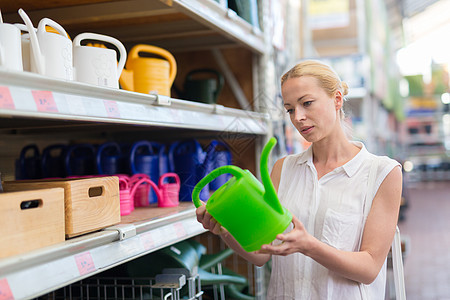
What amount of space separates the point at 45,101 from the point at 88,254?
38 centimetres

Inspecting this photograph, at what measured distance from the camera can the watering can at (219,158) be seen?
218 centimetres

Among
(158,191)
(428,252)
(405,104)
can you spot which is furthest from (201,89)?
(405,104)

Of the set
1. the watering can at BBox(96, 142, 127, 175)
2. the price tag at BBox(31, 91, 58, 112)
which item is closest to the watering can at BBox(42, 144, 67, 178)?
the watering can at BBox(96, 142, 127, 175)

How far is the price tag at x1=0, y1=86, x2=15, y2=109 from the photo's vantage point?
939 millimetres

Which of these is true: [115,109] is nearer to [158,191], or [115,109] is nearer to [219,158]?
[158,191]

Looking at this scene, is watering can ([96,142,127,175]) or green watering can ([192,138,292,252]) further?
watering can ([96,142,127,175])

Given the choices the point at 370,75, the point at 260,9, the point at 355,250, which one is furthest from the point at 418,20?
the point at 355,250

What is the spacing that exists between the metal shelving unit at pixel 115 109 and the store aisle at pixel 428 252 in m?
2.32

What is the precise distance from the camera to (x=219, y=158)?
2203 mm

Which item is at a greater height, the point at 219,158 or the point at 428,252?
the point at 219,158

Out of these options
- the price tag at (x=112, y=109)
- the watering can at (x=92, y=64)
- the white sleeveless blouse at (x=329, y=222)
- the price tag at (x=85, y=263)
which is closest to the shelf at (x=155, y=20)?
the watering can at (x=92, y=64)

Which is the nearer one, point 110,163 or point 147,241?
point 147,241

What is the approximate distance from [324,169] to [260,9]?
55.0 inches

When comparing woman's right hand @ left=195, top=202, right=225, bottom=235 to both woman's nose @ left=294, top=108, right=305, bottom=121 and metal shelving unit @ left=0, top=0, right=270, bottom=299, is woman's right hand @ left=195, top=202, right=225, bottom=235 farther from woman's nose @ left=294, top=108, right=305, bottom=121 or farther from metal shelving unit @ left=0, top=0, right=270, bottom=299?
woman's nose @ left=294, top=108, right=305, bottom=121
